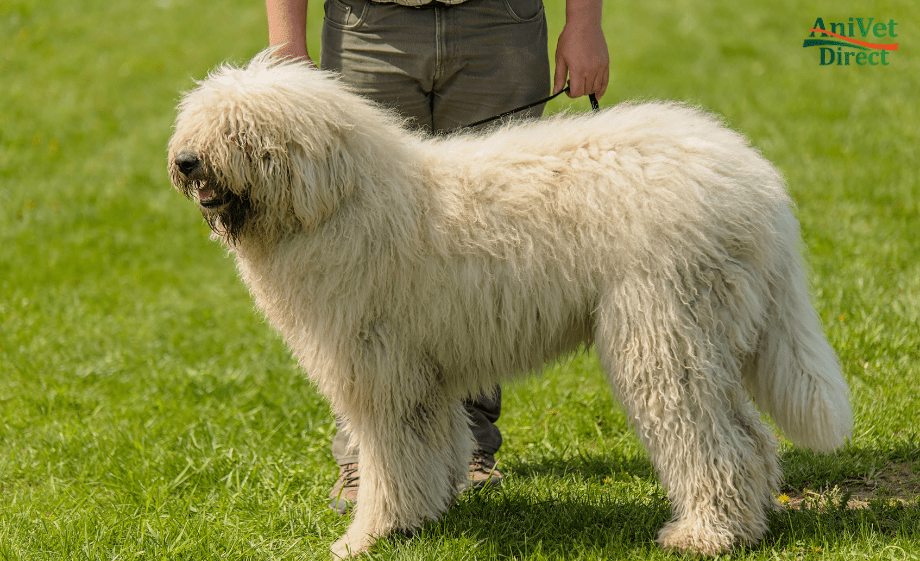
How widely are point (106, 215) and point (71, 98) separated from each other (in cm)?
320

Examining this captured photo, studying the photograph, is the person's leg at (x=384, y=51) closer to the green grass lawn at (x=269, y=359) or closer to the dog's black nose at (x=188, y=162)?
the green grass lawn at (x=269, y=359)

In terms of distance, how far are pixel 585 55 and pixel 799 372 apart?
5.26ft

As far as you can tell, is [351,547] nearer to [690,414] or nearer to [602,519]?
[602,519]

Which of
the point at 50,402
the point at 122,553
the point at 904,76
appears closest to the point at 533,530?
the point at 122,553

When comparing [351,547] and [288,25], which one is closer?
[351,547]

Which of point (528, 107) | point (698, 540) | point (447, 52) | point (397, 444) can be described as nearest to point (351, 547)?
point (397, 444)

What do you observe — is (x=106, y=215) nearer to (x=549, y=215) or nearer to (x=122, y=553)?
(x=122, y=553)

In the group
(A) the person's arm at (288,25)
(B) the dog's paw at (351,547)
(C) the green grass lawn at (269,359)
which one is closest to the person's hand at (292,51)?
(A) the person's arm at (288,25)

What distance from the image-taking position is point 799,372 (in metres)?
3.15

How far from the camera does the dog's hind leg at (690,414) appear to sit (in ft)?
9.96

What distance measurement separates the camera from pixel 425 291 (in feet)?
10.4

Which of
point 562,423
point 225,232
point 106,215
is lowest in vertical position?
point 562,423

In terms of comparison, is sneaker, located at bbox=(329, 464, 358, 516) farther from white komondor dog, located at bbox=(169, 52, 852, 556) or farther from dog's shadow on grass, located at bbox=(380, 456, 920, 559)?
white komondor dog, located at bbox=(169, 52, 852, 556)

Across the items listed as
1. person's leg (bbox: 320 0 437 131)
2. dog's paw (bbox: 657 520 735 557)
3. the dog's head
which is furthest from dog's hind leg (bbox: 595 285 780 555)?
person's leg (bbox: 320 0 437 131)
